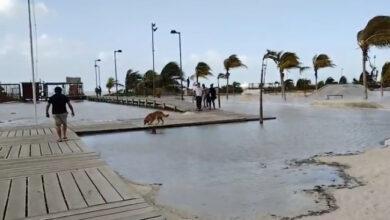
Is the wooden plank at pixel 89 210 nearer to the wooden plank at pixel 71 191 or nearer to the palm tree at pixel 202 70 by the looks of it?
the wooden plank at pixel 71 191

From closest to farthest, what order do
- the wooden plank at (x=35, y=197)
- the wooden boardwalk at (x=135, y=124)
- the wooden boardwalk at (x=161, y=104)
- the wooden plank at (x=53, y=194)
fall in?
the wooden plank at (x=35, y=197)
the wooden plank at (x=53, y=194)
the wooden boardwalk at (x=135, y=124)
the wooden boardwalk at (x=161, y=104)

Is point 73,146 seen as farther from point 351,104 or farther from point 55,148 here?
point 351,104

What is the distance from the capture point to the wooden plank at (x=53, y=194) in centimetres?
634

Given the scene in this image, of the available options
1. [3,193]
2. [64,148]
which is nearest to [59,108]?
[64,148]

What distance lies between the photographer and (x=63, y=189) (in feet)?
24.0

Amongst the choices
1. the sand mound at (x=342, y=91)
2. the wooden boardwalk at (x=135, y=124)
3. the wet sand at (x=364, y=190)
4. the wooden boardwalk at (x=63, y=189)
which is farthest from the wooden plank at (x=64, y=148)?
the sand mound at (x=342, y=91)

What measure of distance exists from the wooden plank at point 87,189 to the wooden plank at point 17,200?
2.62 ft

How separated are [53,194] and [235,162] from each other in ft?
19.0

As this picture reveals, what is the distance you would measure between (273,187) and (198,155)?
14.1 ft

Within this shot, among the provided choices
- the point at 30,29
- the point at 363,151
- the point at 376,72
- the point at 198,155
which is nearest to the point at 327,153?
the point at 363,151

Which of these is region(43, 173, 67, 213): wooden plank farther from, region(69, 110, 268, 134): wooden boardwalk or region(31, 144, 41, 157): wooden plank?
region(69, 110, 268, 134): wooden boardwalk

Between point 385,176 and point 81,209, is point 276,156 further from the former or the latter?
point 81,209

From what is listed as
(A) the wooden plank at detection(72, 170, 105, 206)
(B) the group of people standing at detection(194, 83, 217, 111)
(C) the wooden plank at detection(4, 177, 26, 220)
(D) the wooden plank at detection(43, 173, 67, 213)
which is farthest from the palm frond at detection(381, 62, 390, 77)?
(C) the wooden plank at detection(4, 177, 26, 220)

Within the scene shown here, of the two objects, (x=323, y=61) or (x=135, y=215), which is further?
(x=323, y=61)
